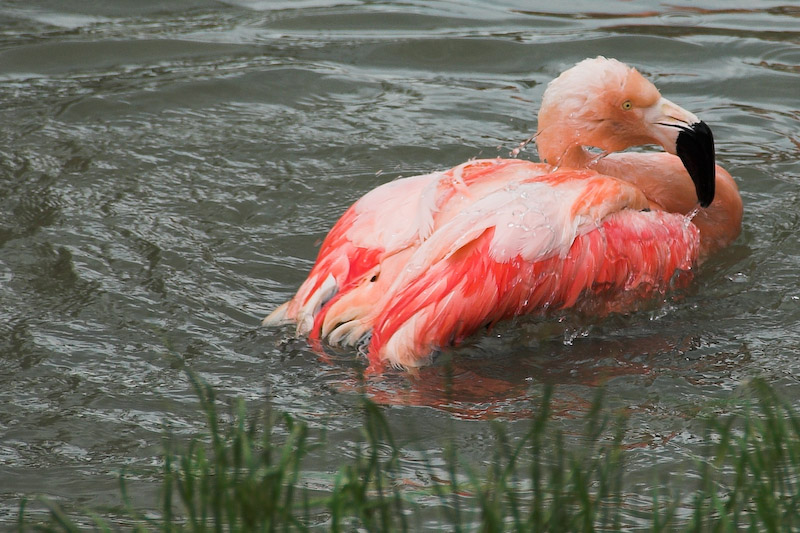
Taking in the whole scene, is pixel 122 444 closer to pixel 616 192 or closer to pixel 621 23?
pixel 616 192

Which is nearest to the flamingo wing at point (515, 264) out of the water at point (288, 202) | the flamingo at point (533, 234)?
the flamingo at point (533, 234)

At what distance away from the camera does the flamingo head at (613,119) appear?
4.59 meters

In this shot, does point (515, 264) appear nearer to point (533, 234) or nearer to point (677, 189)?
point (533, 234)

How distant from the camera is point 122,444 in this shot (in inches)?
134

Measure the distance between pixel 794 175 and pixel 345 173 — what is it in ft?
8.36

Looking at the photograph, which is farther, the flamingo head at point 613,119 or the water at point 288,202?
the flamingo head at point 613,119

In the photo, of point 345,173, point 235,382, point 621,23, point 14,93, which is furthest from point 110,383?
point 621,23

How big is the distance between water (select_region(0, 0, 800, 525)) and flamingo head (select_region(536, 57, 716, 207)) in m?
0.61

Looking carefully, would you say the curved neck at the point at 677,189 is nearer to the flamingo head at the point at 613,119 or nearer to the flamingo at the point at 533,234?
the flamingo at the point at 533,234

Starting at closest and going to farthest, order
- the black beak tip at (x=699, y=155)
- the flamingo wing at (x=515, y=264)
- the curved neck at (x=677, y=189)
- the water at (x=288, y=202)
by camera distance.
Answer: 1. the water at (x=288, y=202)
2. the flamingo wing at (x=515, y=264)
3. the black beak tip at (x=699, y=155)
4. the curved neck at (x=677, y=189)

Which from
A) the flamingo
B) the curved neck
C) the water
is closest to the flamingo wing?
the flamingo

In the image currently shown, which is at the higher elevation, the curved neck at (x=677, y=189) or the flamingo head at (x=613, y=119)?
the flamingo head at (x=613, y=119)

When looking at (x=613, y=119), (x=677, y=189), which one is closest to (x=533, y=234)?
(x=613, y=119)

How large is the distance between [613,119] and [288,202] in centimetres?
187
